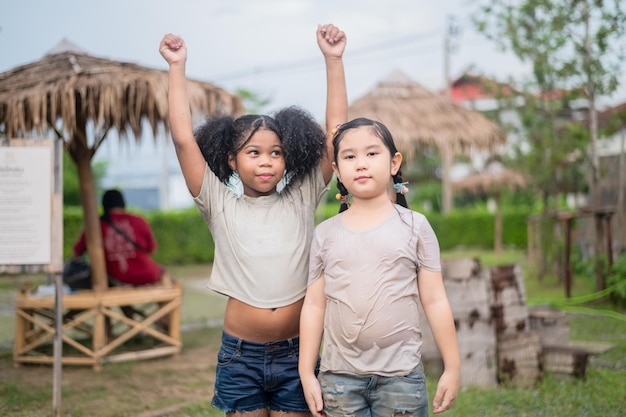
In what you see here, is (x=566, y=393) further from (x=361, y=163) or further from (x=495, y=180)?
(x=495, y=180)

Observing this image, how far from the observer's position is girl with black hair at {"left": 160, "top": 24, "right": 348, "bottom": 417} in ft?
8.84

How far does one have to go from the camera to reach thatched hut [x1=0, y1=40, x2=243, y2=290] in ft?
20.2

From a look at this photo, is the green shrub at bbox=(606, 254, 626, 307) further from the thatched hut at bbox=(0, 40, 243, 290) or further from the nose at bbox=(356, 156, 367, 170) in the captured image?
the nose at bbox=(356, 156, 367, 170)

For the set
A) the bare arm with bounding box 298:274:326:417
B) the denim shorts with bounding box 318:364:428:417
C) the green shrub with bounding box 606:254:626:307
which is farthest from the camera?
the green shrub with bounding box 606:254:626:307

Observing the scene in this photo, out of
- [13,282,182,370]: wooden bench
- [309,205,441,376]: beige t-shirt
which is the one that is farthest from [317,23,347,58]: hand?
[13,282,182,370]: wooden bench

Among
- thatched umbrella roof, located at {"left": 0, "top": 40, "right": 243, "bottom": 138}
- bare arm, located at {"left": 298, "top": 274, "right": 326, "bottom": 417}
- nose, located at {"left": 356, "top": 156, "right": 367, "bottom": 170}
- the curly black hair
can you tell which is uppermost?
thatched umbrella roof, located at {"left": 0, "top": 40, "right": 243, "bottom": 138}

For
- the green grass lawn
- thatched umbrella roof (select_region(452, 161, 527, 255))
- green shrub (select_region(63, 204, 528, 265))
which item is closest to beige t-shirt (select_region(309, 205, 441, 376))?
the green grass lawn

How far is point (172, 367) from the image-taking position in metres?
6.45

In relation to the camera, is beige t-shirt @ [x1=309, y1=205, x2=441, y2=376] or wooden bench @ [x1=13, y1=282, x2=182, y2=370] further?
wooden bench @ [x1=13, y1=282, x2=182, y2=370]

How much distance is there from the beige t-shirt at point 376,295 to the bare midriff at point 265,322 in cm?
23

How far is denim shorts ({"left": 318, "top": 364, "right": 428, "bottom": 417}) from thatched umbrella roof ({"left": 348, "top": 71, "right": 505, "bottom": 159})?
21.6ft

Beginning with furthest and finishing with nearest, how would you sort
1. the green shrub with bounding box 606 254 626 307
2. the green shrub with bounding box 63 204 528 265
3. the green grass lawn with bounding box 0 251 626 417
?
1. the green shrub with bounding box 63 204 528 265
2. the green shrub with bounding box 606 254 626 307
3. the green grass lawn with bounding box 0 251 626 417

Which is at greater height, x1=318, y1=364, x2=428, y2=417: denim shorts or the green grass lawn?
x1=318, y1=364, x2=428, y2=417: denim shorts

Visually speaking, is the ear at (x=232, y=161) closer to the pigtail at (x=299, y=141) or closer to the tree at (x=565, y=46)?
the pigtail at (x=299, y=141)
